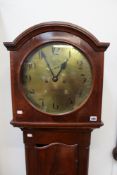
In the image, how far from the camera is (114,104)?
1.36 meters

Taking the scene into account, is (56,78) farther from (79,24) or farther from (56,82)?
(79,24)

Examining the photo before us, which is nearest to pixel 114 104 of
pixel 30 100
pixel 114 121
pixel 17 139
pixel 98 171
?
pixel 114 121

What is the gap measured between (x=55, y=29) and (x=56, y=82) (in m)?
0.26

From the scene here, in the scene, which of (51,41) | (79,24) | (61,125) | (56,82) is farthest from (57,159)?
(79,24)

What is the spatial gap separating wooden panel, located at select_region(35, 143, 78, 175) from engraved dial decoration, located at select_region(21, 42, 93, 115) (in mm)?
207

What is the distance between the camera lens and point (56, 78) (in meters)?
1.03

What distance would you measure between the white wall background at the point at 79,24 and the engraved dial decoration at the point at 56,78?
0.35 metres

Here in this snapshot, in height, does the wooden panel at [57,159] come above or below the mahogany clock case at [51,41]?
below

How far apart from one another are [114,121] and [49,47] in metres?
0.71

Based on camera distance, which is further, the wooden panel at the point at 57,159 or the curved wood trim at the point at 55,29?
the wooden panel at the point at 57,159

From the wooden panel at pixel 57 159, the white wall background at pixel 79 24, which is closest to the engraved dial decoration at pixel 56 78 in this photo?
the wooden panel at pixel 57 159

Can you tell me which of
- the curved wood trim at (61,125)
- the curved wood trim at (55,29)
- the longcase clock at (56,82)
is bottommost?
the curved wood trim at (61,125)

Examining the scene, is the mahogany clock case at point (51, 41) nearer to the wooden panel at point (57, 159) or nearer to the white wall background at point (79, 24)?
the wooden panel at point (57, 159)

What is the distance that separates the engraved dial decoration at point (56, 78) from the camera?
1014 mm
